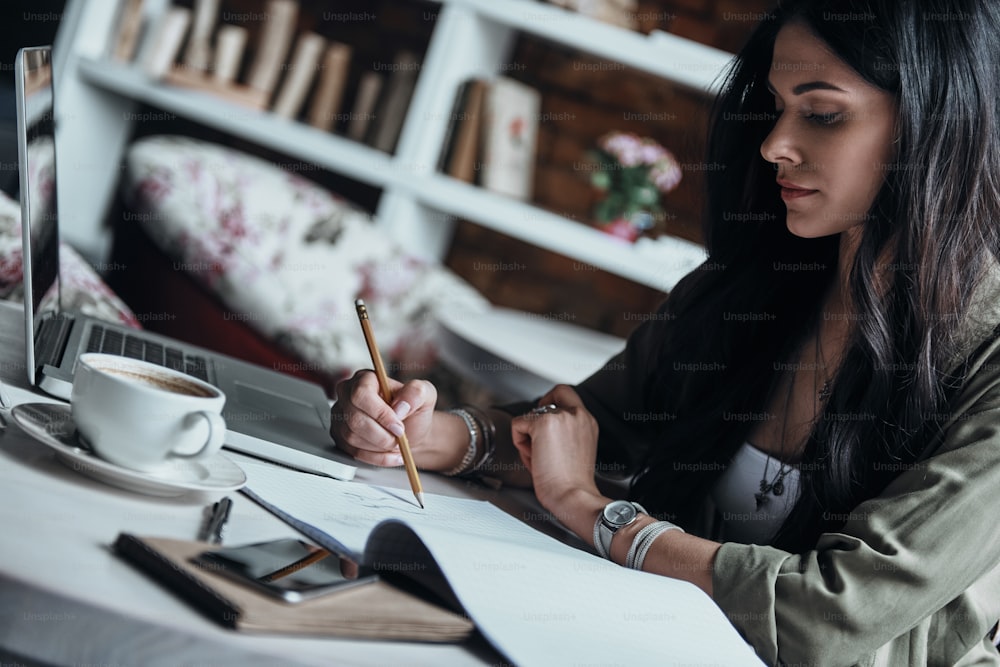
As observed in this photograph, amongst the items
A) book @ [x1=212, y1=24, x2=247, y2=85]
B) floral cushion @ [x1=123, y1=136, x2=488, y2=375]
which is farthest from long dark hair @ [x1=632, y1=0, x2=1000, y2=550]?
book @ [x1=212, y1=24, x2=247, y2=85]

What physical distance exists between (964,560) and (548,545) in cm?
34

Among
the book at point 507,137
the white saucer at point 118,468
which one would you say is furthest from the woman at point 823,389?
the book at point 507,137

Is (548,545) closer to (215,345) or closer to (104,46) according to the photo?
(215,345)

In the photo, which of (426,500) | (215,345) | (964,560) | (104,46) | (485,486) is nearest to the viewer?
(964,560)

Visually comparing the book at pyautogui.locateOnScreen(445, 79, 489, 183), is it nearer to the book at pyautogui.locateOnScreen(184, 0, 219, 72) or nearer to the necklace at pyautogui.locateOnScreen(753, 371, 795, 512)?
the book at pyautogui.locateOnScreen(184, 0, 219, 72)

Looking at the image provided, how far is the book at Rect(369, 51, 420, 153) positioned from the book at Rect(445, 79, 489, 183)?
0.18m

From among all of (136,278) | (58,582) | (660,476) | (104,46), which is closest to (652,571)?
(660,476)

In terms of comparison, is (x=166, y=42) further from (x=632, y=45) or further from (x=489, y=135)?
(x=632, y=45)

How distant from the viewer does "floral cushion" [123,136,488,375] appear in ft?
8.66

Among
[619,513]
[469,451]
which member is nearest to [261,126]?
[469,451]

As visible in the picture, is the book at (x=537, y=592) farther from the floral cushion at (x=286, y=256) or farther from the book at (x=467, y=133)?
the book at (x=467, y=133)

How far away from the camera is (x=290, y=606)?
0.57 m

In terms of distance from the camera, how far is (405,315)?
119 inches

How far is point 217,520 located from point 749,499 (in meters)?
0.67
